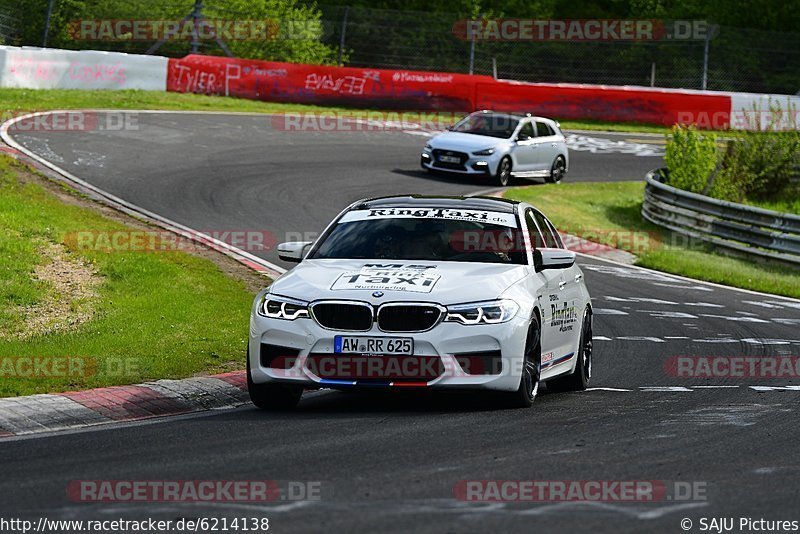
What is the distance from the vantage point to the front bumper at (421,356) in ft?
30.7

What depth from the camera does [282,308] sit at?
380 inches

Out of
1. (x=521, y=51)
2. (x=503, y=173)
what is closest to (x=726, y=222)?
(x=503, y=173)

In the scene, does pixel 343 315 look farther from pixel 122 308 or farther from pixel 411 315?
pixel 122 308

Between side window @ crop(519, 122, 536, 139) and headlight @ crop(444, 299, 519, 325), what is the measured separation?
67.3 feet

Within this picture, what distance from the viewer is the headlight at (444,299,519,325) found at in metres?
9.45

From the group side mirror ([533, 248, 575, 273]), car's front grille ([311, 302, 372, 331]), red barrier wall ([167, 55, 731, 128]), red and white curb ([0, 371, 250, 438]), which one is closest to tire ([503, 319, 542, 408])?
side mirror ([533, 248, 575, 273])

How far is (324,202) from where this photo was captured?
2420 cm

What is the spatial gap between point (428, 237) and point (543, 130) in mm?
20485

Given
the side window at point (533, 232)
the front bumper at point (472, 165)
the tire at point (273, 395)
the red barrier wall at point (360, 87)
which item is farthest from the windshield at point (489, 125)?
the tire at point (273, 395)

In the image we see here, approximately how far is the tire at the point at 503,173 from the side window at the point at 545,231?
1683 centimetres

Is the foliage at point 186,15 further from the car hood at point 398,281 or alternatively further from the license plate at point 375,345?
the license plate at point 375,345

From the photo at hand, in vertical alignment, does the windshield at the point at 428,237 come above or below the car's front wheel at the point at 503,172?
above

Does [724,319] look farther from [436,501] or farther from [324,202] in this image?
[436,501]

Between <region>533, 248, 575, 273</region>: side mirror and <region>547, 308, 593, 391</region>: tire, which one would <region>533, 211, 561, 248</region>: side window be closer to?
<region>547, 308, 593, 391</region>: tire
